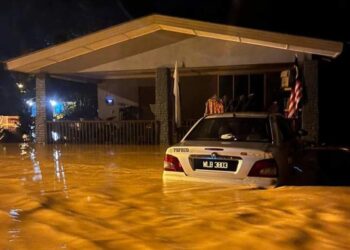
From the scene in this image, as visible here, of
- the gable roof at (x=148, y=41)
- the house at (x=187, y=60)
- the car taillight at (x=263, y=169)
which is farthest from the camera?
the house at (x=187, y=60)

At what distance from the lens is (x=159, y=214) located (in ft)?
21.8

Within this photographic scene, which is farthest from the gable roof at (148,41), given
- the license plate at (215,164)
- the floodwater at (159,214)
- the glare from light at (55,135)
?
the license plate at (215,164)

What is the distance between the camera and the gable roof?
13.7 meters

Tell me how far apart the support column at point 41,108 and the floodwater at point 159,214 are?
8.75 meters

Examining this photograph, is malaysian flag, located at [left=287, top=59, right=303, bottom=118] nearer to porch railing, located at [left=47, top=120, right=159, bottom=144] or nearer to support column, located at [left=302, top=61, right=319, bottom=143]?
support column, located at [left=302, top=61, right=319, bottom=143]

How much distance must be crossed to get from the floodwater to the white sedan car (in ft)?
1.03

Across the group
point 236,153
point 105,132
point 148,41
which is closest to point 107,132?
point 105,132

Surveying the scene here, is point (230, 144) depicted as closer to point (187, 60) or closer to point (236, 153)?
point (236, 153)

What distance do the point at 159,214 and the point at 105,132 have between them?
12376mm

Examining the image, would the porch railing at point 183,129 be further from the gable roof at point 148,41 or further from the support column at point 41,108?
the support column at point 41,108

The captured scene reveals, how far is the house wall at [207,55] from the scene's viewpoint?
16594 mm

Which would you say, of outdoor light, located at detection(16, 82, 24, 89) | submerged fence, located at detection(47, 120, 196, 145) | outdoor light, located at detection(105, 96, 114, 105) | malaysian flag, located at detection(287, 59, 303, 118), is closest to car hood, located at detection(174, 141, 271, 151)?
malaysian flag, located at detection(287, 59, 303, 118)

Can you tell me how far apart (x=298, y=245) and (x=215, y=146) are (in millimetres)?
2716

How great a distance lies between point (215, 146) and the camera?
7656 mm
